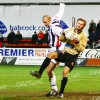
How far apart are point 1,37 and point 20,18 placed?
2.99 meters

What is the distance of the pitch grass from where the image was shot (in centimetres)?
1358

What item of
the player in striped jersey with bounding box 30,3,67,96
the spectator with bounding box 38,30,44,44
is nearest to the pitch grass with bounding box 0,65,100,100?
the player in striped jersey with bounding box 30,3,67,96

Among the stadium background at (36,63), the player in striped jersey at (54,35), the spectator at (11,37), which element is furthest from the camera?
the spectator at (11,37)

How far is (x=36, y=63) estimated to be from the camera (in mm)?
28062

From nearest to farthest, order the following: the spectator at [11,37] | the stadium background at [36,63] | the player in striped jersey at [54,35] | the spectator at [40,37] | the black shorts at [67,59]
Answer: the black shorts at [67,59] → the player in striped jersey at [54,35] → the stadium background at [36,63] → the spectator at [40,37] → the spectator at [11,37]

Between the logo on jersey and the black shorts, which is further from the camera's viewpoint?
the logo on jersey

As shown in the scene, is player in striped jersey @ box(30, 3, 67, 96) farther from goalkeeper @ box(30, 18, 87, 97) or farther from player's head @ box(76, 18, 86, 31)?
player's head @ box(76, 18, 86, 31)

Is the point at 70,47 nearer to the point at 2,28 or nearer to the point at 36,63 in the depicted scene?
the point at 36,63

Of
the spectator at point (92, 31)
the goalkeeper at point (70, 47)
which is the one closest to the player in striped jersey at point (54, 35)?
the goalkeeper at point (70, 47)

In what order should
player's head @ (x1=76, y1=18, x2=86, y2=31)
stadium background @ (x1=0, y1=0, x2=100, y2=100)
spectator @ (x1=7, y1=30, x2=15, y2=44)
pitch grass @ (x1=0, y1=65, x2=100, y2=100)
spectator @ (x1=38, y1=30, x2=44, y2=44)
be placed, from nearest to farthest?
player's head @ (x1=76, y1=18, x2=86, y2=31), pitch grass @ (x1=0, y1=65, x2=100, y2=100), stadium background @ (x1=0, y1=0, x2=100, y2=100), spectator @ (x1=38, y1=30, x2=44, y2=44), spectator @ (x1=7, y1=30, x2=15, y2=44)

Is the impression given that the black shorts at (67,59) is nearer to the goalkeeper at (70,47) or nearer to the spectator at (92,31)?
the goalkeeper at (70,47)

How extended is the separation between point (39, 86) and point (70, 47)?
4.34m

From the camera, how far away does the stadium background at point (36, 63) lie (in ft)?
49.2

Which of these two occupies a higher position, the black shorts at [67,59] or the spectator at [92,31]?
the black shorts at [67,59]
